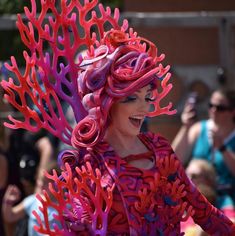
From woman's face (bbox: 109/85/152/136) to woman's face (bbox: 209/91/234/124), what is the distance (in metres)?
2.66

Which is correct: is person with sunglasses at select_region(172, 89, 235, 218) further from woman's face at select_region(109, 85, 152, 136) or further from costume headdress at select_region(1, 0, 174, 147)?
woman's face at select_region(109, 85, 152, 136)

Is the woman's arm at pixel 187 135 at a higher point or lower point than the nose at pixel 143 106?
lower

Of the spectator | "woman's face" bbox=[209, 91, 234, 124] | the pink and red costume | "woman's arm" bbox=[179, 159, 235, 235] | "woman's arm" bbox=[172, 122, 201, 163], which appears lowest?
the spectator

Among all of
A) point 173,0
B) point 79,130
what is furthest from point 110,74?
point 173,0

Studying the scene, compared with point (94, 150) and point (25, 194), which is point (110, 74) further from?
point (25, 194)

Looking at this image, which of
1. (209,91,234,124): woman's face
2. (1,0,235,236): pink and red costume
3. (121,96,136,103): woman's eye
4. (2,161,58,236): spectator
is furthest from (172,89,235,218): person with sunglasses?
(121,96,136,103): woman's eye

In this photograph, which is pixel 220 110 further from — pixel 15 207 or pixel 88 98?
pixel 88 98

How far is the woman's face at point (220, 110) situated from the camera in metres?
6.47

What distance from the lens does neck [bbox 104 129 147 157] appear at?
3.86m

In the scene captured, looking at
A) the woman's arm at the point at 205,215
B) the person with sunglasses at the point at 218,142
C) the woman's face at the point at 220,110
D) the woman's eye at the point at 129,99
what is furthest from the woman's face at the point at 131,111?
the woman's face at the point at 220,110

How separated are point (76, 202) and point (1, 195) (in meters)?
2.78

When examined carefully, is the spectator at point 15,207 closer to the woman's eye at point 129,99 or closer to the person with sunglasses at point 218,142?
the person with sunglasses at point 218,142

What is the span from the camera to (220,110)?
6480mm

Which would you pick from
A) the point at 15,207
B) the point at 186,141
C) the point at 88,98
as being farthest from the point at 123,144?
the point at 186,141
